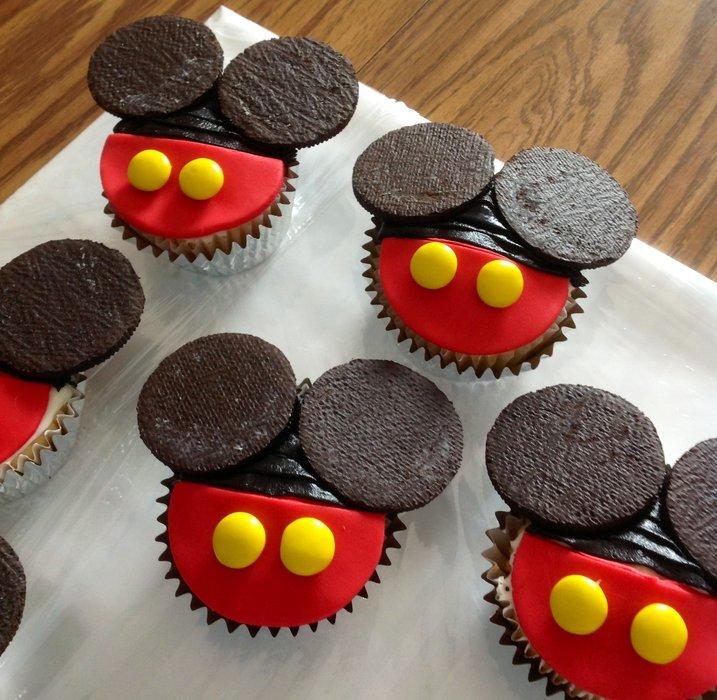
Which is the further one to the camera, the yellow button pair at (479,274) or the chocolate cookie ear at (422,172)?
the chocolate cookie ear at (422,172)

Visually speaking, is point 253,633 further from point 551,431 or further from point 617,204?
point 617,204

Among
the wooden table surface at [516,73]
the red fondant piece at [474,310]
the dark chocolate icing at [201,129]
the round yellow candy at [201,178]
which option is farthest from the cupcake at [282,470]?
the wooden table surface at [516,73]

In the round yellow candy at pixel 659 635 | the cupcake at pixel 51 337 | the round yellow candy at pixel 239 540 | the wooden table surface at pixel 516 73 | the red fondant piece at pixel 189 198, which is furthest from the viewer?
the wooden table surface at pixel 516 73

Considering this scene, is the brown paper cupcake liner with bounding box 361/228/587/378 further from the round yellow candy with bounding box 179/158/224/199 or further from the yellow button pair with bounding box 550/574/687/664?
the yellow button pair with bounding box 550/574/687/664

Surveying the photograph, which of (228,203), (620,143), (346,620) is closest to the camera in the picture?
(346,620)

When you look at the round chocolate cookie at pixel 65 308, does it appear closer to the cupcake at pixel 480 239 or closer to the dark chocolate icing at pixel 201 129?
the dark chocolate icing at pixel 201 129

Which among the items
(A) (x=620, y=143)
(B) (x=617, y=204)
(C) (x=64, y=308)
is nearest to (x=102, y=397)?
(C) (x=64, y=308)

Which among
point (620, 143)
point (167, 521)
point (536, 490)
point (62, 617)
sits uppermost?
point (620, 143)
